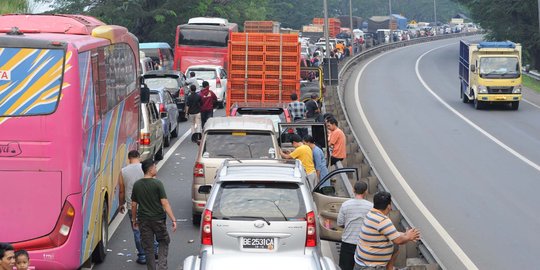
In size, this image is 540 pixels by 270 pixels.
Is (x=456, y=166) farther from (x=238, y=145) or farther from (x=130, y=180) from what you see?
(x=130, y=180)

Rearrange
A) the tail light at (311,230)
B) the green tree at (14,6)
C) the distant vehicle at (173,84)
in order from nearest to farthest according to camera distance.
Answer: the tail light at (311,230)
the green tree at (14,6)
the distant vehicle at (173,84)

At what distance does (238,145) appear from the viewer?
17875mm

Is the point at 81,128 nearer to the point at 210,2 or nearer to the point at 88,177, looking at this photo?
the point at 88,177

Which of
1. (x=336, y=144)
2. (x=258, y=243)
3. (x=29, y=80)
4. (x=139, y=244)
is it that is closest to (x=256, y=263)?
(x=258, y=243)

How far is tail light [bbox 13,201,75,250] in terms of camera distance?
1345 centimetres

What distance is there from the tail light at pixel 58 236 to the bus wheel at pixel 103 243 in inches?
84.9

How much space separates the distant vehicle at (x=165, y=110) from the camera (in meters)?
29.6

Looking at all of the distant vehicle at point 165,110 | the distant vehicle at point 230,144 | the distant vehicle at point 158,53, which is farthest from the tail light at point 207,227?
the distant vehicle at point 158,53

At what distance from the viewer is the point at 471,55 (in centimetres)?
4578

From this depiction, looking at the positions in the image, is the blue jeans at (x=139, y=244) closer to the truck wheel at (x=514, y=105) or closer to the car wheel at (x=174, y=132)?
the car wheel at (x=174, y=132)

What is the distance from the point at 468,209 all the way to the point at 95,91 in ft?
33.7

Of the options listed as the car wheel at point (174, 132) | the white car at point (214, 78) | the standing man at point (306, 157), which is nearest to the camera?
the standing man at point (306, 157)

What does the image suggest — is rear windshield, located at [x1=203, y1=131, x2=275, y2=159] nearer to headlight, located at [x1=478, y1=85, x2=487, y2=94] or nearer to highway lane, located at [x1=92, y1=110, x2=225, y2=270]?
highway lane, located at [x1=92, y1=110, x2=225, y2=270]

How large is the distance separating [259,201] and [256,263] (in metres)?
2.88
